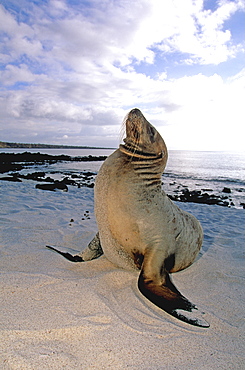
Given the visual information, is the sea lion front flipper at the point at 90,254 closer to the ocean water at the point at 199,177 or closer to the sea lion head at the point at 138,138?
the sea lion head at the point at 138,138

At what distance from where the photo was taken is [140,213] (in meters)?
2.89

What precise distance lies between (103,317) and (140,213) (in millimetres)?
1093

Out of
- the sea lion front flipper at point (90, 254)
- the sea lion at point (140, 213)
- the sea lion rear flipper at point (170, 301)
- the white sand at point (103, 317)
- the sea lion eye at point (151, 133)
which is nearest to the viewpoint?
the white sand at point (103, 317)

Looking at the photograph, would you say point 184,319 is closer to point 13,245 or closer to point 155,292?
point 155,292

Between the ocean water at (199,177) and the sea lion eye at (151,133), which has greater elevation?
the sea lion eye at (151,133)

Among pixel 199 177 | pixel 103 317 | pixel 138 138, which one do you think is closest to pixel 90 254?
pixel 103 317

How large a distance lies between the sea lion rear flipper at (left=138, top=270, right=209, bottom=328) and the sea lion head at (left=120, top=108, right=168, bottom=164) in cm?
134

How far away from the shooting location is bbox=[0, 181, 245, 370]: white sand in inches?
68.4

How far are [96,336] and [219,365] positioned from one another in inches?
32.7

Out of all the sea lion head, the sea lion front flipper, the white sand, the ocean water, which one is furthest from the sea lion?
the ocean water

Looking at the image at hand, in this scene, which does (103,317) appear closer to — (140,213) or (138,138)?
(140,213)

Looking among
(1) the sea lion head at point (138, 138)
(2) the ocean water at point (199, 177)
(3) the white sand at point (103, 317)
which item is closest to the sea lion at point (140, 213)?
(1) the sea lion head at point (138, 138)

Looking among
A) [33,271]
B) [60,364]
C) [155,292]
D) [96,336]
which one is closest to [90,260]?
[33,271]

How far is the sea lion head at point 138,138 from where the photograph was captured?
308cm
